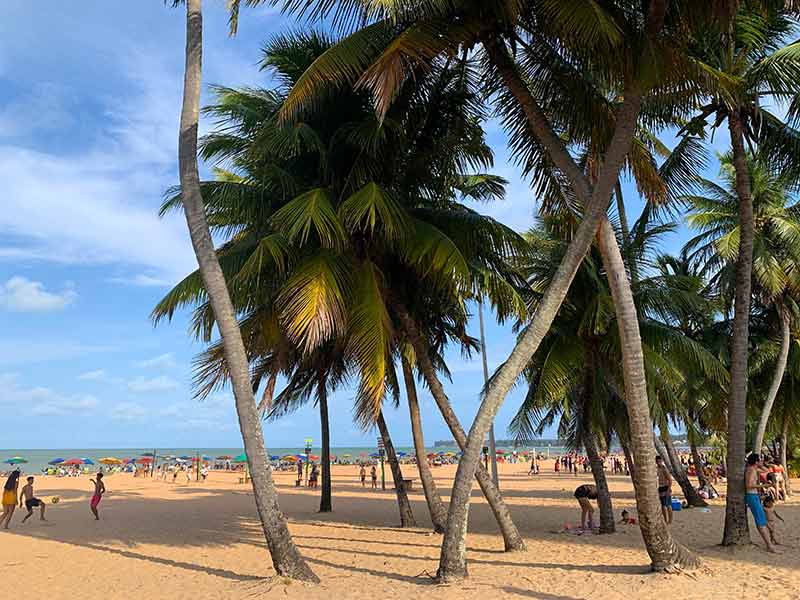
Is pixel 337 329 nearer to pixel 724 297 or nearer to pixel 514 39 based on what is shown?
pixel 514 39

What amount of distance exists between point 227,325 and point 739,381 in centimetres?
862

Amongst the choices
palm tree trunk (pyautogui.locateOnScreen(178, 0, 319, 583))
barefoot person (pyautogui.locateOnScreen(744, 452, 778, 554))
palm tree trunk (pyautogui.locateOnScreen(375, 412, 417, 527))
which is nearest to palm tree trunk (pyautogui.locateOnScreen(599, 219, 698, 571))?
barefoot person (pyautogui.locateOnScreen(744, 452, 778, 554))

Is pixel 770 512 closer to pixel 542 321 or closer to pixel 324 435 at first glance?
pixel 542 321

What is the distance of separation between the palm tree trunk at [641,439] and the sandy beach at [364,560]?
31cm

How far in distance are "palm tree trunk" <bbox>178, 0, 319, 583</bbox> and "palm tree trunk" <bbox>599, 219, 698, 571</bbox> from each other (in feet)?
15.8

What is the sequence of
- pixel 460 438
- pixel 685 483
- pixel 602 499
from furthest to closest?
pixel 685 483 → pixel 602 499 → pixel 460 438

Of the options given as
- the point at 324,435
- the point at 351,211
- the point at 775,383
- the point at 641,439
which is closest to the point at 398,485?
the point at 324,435

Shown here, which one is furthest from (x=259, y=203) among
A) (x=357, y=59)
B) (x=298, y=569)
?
(x=298, y=569)

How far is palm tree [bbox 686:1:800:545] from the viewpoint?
36.4 feet

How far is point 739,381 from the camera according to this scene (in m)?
11.3

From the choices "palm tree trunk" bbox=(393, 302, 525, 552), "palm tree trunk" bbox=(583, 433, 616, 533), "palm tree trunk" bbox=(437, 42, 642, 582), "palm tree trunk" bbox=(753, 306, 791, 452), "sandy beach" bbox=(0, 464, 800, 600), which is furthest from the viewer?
"palm tree trunk" bbox=(753, 306, 791, 452)

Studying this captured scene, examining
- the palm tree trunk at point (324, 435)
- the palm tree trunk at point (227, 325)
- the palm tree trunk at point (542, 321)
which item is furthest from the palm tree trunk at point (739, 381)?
the palm tree trunk at point (324, 435)

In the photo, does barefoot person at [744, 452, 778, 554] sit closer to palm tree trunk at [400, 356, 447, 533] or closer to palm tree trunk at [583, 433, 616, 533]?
palm tree trunk at [583, 433, 616, 533]

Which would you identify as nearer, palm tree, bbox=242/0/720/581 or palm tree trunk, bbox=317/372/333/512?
palm tree, bbox=242/0/720/581
